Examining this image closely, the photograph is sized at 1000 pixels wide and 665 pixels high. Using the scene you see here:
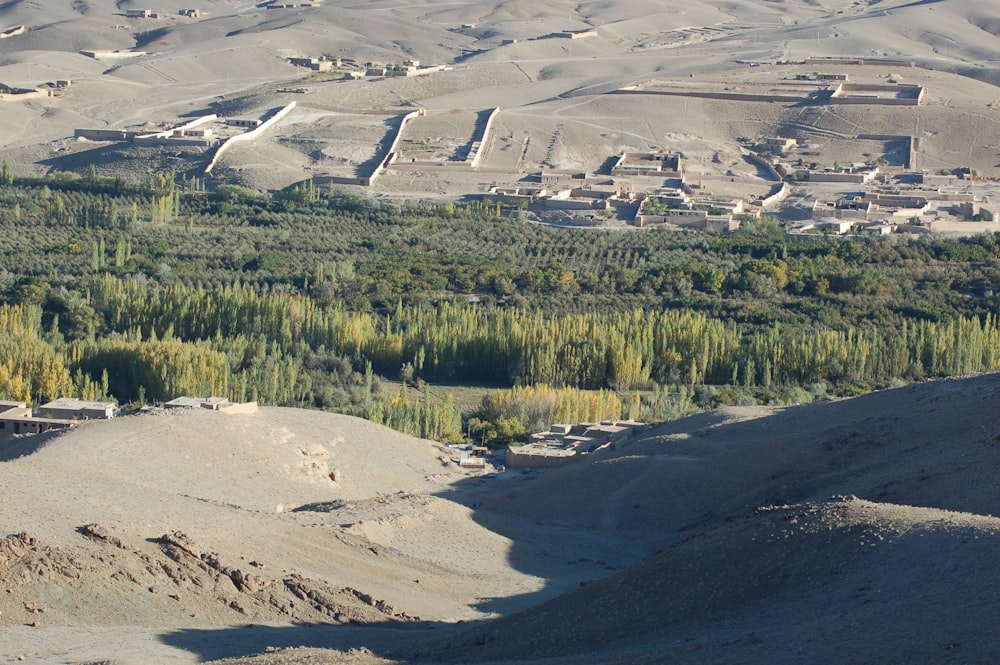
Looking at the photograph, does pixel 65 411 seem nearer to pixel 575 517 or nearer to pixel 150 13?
pixel 575 517

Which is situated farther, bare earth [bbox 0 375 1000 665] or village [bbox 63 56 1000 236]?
village [bbox 63 56 1000 236]

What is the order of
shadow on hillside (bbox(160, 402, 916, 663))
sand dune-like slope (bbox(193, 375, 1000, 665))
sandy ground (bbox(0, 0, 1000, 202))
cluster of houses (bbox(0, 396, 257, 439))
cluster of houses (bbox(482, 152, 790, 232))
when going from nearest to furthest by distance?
sand dune-like slope (bbox(193, 375, 1000, 665))
shadow on hillside (bbox(160, 402, 916, 663))
cluster of houses (bbox(0, 396, 257, 439))
cluster of houses (bbox(482, 152, 790, 232))
sandy ground (bbox(0, 0, 1000, 202))

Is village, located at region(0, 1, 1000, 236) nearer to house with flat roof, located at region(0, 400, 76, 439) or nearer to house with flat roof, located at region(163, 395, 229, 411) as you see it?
house with flat roof, located at region(163, 395, 229, 411)

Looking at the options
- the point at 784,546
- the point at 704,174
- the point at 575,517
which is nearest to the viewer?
the point at 784,546

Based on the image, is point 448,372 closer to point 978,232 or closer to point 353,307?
point 353,307

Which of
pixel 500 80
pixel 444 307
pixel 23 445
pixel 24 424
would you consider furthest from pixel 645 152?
pixel 23 445

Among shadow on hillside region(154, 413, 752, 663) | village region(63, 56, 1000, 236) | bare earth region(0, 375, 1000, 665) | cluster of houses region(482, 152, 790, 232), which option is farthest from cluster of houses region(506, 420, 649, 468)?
cluster of houses region(482, 152, 790, 232)
